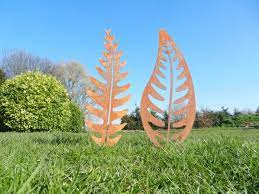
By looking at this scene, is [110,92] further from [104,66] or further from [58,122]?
[58,122]

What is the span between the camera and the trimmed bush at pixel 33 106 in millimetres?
13156

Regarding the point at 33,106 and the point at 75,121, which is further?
the point at 75,121

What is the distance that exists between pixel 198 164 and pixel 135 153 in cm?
103

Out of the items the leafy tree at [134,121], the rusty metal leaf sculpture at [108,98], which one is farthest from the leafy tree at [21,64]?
the rusty metal leaf sculpture at [108,98]

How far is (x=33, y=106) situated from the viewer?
13.2 m

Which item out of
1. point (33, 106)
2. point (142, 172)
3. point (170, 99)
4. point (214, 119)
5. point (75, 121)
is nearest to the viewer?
point (142, 172)

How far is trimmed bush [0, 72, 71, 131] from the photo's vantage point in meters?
13.2

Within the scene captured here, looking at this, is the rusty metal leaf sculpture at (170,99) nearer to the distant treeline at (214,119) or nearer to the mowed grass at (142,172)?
the mowed grass at (142,172)

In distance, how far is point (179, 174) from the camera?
2.48 metres

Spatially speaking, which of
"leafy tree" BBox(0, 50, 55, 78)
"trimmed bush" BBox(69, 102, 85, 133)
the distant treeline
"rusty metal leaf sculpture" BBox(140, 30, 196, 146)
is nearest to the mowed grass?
"rusty metal leaf sculpture" BBox(140, 30, 196, 146)

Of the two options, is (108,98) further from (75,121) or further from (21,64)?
(21,64)

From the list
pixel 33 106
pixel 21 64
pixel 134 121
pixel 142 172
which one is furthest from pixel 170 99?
pixel 21 64

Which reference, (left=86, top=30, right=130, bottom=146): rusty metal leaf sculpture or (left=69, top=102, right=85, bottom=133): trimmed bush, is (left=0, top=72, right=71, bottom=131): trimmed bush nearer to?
(left=69, top=102, right=85, bottom=133): trimmed bush

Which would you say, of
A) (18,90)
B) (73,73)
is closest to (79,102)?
(73,73)
